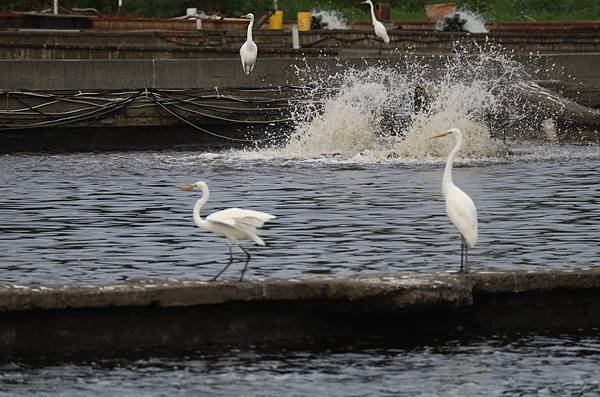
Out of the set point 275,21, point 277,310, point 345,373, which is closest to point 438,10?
point 275,21

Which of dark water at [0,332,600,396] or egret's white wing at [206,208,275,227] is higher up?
egret's white wing at [206,208,275,227]

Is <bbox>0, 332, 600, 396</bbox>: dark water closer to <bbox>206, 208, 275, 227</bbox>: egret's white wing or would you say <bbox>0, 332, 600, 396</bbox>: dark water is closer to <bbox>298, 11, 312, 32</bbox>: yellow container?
<bbox>206, 208, 275, 227</bbox>: egret's white wing

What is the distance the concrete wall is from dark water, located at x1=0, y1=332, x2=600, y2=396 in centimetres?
1931

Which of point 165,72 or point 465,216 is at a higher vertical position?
point 165,72

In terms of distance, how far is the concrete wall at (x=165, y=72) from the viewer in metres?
30.9

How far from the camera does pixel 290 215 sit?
62.8ft

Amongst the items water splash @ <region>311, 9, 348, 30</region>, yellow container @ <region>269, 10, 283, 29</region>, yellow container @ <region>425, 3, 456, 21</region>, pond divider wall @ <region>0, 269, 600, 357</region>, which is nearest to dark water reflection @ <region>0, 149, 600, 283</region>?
pond divider wall @ <region>0, 269, 600, 357</region>

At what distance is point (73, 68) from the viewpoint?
31203 mm

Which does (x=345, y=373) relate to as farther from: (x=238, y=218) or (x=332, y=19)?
(x=332, y=19)

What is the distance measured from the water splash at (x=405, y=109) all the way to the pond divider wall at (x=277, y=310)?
47.0ft

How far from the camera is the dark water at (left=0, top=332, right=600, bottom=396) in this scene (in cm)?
1115

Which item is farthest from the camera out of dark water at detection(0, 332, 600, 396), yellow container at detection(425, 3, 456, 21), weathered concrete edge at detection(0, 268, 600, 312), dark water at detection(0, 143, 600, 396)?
yellow container at detection(425, 3, 456, 21)

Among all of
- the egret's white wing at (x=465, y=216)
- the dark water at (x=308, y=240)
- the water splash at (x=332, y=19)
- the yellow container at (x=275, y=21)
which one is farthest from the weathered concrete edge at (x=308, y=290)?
the yellow container at (x=275, y=21)

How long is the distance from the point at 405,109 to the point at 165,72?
4.80 metres
